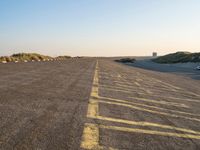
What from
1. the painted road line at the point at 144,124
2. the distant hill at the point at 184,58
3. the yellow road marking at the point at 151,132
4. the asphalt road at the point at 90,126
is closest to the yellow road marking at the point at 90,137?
the asphalt road at the point at 90,126

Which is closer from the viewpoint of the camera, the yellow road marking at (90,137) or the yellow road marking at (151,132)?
the yellow road marking at (90,137)

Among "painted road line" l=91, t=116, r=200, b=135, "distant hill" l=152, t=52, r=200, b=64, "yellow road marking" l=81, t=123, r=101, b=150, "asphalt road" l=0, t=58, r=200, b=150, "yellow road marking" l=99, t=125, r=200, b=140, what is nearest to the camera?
"yellow road marking" l=81, t=123, r=101, b=150

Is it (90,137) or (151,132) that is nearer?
(90,137)

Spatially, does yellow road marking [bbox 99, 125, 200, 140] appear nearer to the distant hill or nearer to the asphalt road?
the asphalt road

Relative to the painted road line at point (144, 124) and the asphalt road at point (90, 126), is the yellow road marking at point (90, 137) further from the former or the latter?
the painted road line at point (144, 124)

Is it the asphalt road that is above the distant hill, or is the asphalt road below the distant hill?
above

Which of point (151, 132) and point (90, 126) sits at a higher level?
point (90, 126)

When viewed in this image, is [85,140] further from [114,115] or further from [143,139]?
[114,115]

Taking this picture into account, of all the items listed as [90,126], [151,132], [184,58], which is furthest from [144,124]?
[184,58]

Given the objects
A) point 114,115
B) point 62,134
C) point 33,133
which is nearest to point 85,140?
point 62,134

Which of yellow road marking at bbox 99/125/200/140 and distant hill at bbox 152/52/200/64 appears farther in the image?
distant hill at bbox 152/52/200/64

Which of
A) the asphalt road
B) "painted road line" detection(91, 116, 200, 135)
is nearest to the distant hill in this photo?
the asphalt road

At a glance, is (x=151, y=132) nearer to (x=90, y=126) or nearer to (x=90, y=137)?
(x=90, y=126)

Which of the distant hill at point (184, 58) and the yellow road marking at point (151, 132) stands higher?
the yellow road marking at point (151, 132)
